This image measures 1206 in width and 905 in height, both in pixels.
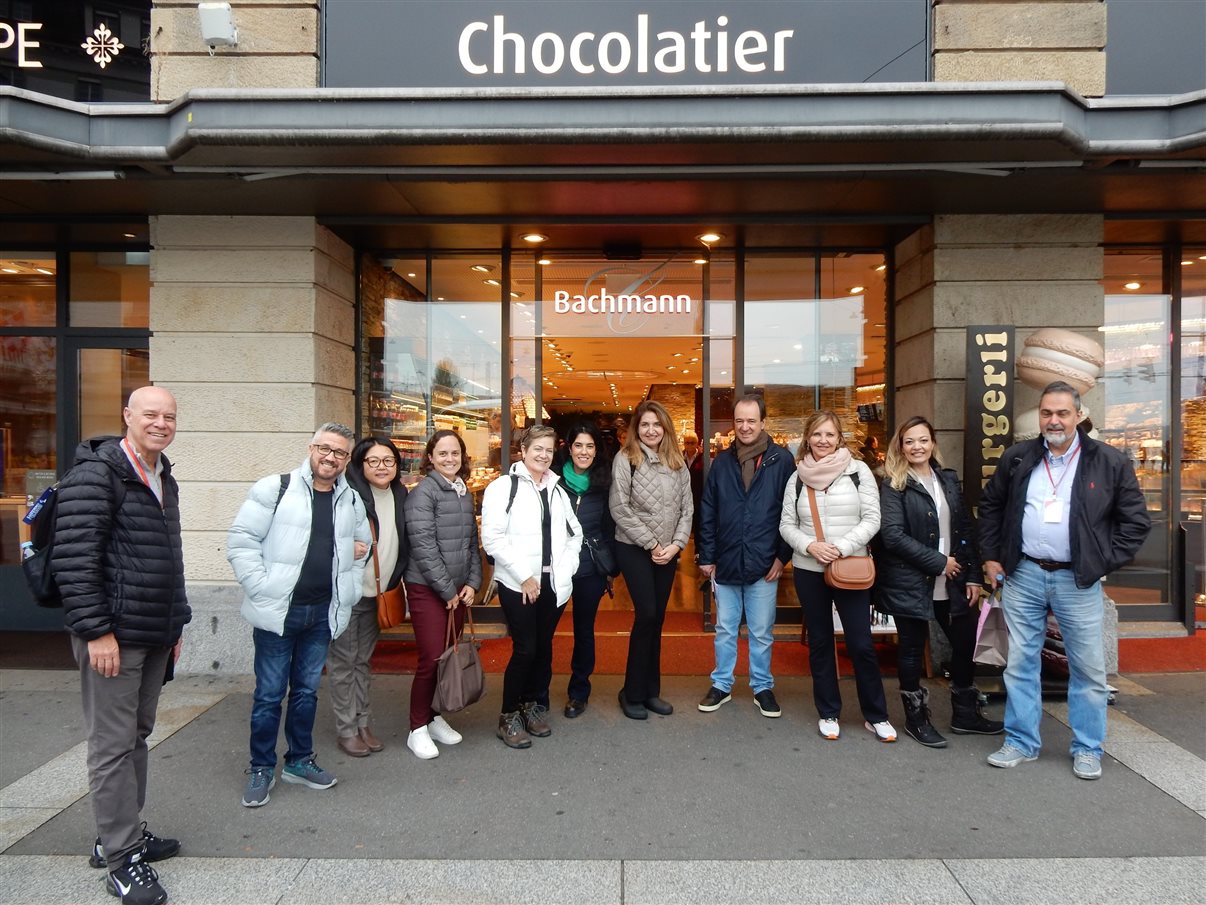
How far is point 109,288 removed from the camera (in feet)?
22.6

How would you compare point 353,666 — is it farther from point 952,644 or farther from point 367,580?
point 952,644

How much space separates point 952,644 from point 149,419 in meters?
4.66

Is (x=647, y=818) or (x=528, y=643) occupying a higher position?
(x=528, y=643)

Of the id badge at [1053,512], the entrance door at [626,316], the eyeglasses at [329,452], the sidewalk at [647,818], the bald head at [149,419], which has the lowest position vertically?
the sidewalk at [647,818]

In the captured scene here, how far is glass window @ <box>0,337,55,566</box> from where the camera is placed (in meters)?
6.92

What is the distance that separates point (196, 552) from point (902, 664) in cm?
551

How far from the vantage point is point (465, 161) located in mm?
5125

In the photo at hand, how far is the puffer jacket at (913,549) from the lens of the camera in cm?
439

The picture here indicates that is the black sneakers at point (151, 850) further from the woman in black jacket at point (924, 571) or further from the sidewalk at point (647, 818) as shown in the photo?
the woman in black jacket at point (924, 571)

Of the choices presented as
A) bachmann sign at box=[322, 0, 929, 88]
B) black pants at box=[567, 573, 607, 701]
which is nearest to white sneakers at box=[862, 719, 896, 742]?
black pants at box=[567, 573, 607, 701]

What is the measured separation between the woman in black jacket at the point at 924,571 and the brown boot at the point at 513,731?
93.3 inches

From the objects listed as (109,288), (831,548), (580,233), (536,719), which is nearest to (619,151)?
(580,233)

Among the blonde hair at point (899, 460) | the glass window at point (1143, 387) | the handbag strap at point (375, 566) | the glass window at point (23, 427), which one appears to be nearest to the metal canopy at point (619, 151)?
the glass window at point (1143, 387)

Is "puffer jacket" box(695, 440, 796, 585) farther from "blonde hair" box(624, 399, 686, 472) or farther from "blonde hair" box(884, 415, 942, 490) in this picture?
"blonde hair" box(884, 415, 942, 490)
